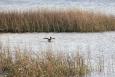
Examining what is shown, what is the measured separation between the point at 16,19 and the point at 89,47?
5054mm

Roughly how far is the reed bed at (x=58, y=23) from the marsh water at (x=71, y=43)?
1.42 feet

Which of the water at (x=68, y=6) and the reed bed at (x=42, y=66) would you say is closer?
the reed bed at (x=42, y=66)

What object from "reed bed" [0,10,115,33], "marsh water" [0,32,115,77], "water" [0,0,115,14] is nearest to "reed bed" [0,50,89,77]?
"marsh water" [0,32,115,77]

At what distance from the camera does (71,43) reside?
16578mm

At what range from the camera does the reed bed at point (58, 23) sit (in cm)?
1902

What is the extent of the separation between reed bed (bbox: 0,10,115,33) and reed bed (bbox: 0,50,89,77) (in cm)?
788

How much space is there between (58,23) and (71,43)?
104 inches

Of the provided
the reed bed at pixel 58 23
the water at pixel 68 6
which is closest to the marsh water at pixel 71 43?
the reed bed at pixel 58 23

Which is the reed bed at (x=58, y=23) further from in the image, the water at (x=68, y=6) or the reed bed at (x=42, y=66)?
the reed bed at (x=42, y=66)

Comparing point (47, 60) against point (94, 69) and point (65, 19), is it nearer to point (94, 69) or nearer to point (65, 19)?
point (94, 69)

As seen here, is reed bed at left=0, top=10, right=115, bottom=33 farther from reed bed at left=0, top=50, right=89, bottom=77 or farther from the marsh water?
reed bed at left=0, top=50, right=89, bottom=77

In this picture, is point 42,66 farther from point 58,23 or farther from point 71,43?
point 58,23

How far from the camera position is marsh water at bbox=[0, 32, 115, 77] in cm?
1352

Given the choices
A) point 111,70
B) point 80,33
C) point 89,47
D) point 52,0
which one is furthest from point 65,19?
point 52,0
